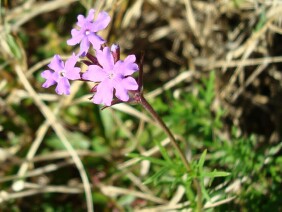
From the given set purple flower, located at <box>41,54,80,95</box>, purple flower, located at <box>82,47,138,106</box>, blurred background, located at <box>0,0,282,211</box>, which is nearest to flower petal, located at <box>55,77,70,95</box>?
purple flower, located at <box>41,54,80,95</box>

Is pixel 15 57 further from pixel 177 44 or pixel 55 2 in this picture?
pixel 177 44

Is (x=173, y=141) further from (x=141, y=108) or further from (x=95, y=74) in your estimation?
(x=141, y=108)

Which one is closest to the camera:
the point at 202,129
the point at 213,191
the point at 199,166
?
the point at 199,166


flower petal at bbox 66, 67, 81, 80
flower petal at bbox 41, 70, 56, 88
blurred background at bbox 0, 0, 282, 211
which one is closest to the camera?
flower petal at bbox 66, 67, 81, 80

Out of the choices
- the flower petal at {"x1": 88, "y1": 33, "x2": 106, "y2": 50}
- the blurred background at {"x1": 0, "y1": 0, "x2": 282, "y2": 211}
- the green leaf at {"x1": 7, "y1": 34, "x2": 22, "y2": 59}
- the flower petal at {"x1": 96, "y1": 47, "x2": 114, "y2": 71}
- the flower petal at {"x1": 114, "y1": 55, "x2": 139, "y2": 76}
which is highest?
the green leaf at {"x1": 7, "y1": 34, "x2": 22, "y2": 59}

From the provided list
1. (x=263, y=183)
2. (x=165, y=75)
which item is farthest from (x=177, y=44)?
(x=263, y=183)

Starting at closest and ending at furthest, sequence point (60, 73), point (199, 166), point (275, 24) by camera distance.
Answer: point (60, 73) → point (199, 166) → point (275, 24)

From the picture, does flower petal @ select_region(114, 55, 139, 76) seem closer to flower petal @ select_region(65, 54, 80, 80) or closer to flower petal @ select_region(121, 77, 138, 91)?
flower petal @ select_region(121, 77, 138, 91)
